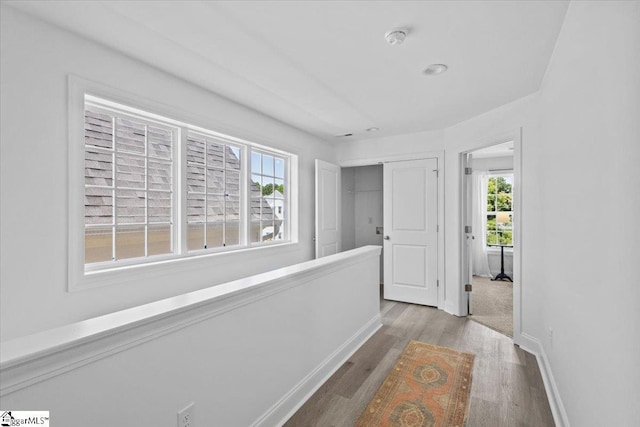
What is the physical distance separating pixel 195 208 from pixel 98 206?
81cm

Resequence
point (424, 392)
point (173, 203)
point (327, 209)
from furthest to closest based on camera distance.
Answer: point (327, 209) → point (173, 203) → point (424, 392)

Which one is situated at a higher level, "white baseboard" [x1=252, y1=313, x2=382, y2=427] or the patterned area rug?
"white baseboard" [x1=252, y1=313, x2=382, y2=427]

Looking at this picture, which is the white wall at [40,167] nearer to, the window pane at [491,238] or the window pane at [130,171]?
the window pane at [130,171]

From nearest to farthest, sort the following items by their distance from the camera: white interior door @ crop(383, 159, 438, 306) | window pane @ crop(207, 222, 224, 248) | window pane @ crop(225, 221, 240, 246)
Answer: window pane @ crop(207, 222, 224, 248) < window pane @ crop(225, 221, 240, 246) < white interior door @ crop(383, 159, 438, 306)

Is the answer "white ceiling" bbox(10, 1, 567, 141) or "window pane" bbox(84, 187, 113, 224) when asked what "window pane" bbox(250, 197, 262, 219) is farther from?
"window pane" bbox(84, 187, 113, 224)

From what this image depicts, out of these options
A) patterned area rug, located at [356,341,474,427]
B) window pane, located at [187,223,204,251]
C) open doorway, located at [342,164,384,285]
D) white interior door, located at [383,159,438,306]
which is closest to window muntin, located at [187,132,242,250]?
window pane, located at [187,223,204,251]

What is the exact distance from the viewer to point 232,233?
3326 millimetres

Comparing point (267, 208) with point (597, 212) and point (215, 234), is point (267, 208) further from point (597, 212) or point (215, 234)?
point (597, 212)

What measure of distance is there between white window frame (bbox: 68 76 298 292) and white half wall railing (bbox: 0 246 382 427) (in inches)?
42.8

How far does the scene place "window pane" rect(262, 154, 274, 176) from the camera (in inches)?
148

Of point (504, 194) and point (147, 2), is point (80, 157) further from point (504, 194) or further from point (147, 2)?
point (504, 194)

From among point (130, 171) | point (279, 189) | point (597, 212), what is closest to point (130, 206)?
point (130, 171)

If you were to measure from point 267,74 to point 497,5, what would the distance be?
1.59 m

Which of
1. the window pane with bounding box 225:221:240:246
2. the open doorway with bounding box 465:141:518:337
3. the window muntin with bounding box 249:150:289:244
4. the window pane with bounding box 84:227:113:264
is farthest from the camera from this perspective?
the open doorway with bounding box 465:141:518:337
